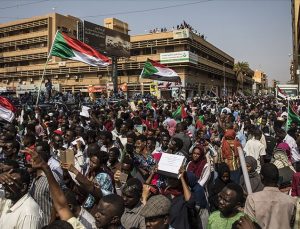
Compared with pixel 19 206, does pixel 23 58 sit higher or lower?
higher

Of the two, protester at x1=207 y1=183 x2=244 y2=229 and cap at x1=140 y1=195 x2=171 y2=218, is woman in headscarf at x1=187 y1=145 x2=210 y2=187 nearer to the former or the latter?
protester at x1=207 y1=183 x2=244 y2=229

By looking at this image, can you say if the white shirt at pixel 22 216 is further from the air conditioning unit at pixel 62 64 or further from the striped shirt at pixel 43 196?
the air conditioning unit at pixel 62 64

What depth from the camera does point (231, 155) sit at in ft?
21.7

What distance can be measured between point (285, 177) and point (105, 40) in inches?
1372

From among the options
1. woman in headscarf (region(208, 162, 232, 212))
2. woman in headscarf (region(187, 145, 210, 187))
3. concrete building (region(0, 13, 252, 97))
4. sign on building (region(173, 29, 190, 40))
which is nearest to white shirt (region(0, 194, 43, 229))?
woman in headscarf (region(208, 162, 232, 212))

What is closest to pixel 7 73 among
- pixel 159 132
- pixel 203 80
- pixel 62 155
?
pixel 203 80

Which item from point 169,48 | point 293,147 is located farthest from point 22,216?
point 169,48

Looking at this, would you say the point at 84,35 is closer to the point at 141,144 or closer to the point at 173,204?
the point at 141,144

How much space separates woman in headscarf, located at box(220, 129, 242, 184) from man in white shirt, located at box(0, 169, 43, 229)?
400cm

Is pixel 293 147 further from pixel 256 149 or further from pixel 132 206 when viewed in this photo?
pixel 132 206

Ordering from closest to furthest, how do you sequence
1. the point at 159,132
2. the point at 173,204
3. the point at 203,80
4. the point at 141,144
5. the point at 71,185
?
the point at 173,204, the point at 71,185, the point at 141,144, the point at 159,132, the point at 203,80

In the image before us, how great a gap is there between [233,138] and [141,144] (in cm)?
177

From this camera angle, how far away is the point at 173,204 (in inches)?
149

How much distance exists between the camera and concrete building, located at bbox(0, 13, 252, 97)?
49.4 meters
